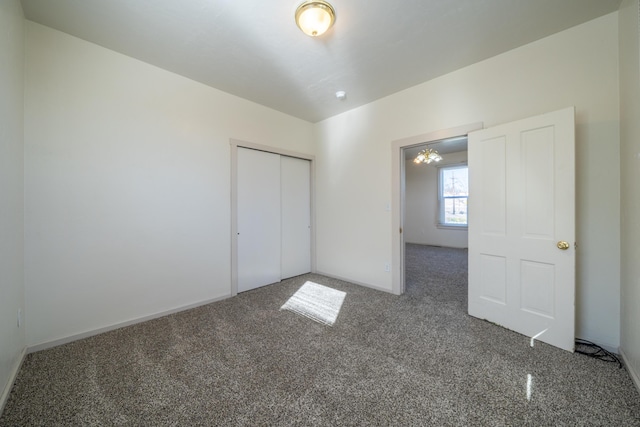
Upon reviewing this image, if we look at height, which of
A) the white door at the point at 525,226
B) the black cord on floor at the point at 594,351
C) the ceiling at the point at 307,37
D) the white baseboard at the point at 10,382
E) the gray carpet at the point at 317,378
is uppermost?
the ceiling at the point at 307,37

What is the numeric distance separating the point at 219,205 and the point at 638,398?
387 cm

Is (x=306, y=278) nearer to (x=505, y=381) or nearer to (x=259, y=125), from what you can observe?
(x=259, y=125)

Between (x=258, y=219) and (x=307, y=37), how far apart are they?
2346mm

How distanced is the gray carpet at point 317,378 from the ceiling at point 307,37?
8.97ft

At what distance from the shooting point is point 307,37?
7.16ft

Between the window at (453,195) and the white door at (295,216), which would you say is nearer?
the white door at (295,216)

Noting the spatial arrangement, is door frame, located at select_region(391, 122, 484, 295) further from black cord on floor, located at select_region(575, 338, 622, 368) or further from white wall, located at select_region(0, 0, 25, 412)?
white wall, located at select_region(0, 0, 25, 412)

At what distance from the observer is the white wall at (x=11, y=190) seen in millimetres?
1523

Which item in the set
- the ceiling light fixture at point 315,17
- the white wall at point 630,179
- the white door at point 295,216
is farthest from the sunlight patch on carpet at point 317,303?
the ceiling light fixture at point 315,17

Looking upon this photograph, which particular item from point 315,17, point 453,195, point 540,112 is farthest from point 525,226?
point 453,195

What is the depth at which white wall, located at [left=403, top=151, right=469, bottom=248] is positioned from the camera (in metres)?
6.85

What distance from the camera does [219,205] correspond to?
3.14 m

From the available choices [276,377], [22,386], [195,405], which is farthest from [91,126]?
[276,377]

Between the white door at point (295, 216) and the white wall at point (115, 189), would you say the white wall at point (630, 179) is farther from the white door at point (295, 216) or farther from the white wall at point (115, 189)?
the white wall at point (115, 189)
